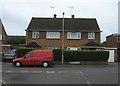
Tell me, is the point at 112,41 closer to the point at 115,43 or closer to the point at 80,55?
the point at 115,43

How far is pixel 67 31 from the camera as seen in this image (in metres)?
48.1

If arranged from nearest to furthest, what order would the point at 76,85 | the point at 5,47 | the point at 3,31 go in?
the point at 76,85, the point at 5,47, the point at 3,31

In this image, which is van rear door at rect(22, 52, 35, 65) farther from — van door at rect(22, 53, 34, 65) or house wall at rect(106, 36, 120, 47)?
house wall at rect(106, 36, 120, 47)

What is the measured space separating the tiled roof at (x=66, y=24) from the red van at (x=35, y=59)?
56.3 feet

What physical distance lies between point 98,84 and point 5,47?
4350 cm

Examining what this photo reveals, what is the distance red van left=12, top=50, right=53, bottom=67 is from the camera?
3080cm

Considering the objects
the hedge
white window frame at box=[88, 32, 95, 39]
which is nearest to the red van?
the hedge

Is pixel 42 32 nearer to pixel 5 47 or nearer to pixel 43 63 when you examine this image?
pixel 5 47

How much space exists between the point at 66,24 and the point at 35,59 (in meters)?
19.7

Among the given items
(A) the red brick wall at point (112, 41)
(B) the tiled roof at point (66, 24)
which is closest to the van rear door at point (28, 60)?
(B) the tiled roof at point (66, 24)

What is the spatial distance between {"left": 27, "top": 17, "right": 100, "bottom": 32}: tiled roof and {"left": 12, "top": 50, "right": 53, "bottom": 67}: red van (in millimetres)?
17156

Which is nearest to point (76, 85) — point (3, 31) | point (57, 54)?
point (57, 54)

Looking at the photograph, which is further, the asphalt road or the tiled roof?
the tiled roof

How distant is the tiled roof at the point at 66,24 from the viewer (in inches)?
1903
